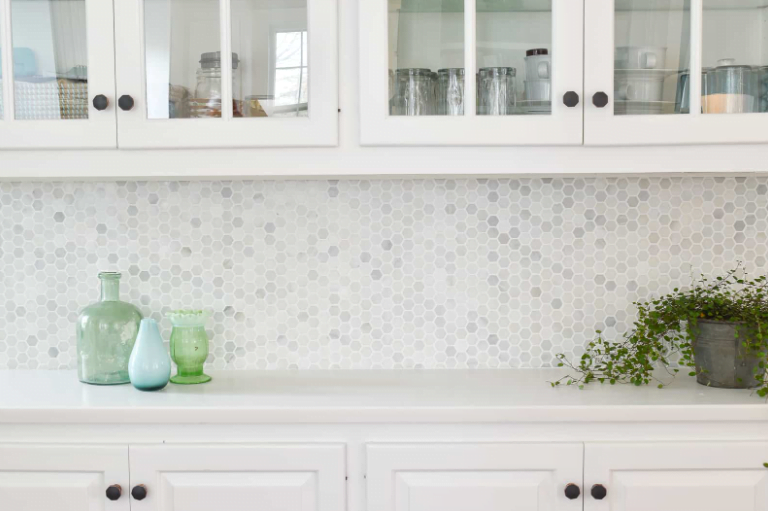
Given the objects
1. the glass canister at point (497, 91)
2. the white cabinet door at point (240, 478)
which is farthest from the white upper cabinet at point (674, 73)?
the white cabinet door at point (240, 478)

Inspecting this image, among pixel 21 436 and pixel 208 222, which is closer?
pixel 21 436

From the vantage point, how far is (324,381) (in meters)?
1.68

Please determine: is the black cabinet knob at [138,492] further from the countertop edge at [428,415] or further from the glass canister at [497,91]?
the glass canister at [497,91]

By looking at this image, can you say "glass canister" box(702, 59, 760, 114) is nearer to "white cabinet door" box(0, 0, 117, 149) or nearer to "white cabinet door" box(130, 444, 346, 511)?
"white cabinet door" box(130, 444, 346, 511)

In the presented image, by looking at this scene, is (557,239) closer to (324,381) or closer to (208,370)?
(324,381)

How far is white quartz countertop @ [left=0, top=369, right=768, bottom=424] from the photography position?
1415 mm

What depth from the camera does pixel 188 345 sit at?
5.41ft

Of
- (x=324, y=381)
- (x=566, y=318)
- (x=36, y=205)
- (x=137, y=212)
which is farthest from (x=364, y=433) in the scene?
(x=36, y=205)

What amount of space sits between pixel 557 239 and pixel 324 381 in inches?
27.9

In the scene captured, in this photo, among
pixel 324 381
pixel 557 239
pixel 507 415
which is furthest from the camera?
pixel 557 239

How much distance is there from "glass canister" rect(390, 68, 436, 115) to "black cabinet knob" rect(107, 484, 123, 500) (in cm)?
97

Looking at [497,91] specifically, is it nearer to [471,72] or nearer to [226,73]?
[471,72]

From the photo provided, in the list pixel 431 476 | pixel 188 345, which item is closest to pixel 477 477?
pixel 431 476

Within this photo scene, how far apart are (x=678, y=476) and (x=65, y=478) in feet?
4.16
